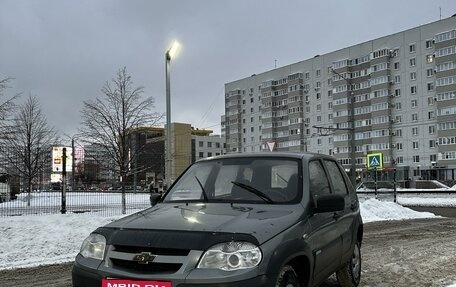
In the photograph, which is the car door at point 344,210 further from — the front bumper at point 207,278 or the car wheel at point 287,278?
the front bumper at point 207,278

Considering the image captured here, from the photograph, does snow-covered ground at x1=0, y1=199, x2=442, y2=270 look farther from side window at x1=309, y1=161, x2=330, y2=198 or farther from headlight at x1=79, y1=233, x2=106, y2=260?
side window at x1=309, y1=161, x2=330, y2=198

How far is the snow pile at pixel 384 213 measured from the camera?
20.2 m

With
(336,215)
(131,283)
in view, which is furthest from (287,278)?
(336,215)

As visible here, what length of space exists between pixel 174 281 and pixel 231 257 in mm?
448

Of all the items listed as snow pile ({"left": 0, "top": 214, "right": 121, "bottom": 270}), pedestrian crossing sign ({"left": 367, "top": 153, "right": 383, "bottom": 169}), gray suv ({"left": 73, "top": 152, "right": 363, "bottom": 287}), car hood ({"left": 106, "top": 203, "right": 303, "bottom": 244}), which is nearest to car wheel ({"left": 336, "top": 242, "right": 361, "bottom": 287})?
gray suv ({"left": 73, "top": 152, "right": 363, "bottom": 287})

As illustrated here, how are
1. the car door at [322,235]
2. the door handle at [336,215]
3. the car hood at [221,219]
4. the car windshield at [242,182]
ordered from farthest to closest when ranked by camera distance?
the door handle at [336,215], the car windshield at [242,182], the car door at [322,235], the car hood at [221,219]

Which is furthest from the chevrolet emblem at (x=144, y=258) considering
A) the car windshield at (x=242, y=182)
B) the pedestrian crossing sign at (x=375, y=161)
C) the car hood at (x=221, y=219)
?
the pedestrian crossing sign at (x=375, y=161)

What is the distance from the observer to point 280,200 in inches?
184

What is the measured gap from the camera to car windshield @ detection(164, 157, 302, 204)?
477cm

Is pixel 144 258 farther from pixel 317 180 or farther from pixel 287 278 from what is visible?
pixel 317 180

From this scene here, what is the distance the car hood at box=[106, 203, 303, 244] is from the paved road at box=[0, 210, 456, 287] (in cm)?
282

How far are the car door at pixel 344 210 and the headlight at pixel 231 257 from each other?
1.95 m

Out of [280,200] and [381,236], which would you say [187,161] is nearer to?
[381,236]

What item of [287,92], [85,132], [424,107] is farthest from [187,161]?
[85,132]
